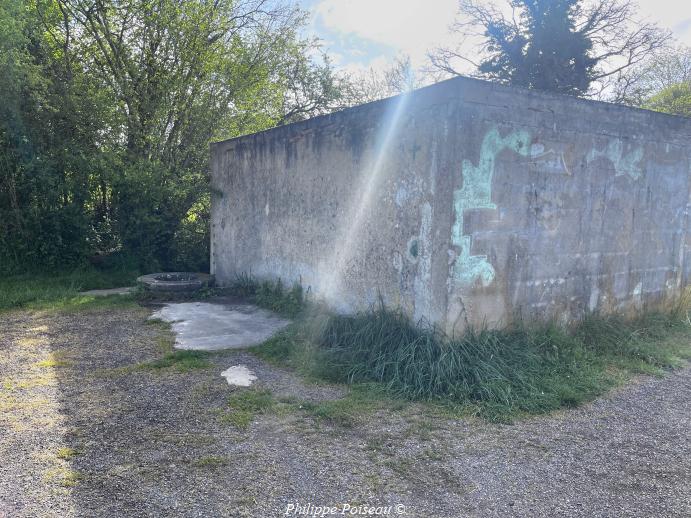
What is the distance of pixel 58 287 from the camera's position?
8055 mm

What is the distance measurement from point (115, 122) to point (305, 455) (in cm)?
877

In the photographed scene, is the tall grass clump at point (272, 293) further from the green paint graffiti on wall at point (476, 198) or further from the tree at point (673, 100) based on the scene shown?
the tree at point (673, 100)

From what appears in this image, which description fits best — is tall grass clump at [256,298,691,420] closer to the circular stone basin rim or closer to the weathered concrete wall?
the weathered concrete wall

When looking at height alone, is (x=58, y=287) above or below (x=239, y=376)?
above

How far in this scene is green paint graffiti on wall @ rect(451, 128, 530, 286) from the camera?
14.3ft

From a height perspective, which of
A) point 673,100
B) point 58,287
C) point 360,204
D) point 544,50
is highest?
point 544,50

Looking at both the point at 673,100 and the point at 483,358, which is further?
the point at 673,100

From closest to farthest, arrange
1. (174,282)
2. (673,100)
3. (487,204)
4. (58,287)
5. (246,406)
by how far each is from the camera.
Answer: (246,406) < (487,204) < (174,282) < (58,287) < (673,100)

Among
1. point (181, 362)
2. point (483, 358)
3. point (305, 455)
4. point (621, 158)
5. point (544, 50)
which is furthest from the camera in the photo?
point (544, 50)

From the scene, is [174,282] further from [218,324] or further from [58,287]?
[218,324]

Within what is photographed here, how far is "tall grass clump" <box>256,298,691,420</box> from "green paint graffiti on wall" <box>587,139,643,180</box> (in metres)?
1.62

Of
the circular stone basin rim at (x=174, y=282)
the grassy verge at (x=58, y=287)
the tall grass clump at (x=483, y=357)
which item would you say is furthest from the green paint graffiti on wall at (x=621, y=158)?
the grassy verge at (x=58, y=287)

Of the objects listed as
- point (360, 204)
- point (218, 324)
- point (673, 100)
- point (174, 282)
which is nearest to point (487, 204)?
point (360, 204)

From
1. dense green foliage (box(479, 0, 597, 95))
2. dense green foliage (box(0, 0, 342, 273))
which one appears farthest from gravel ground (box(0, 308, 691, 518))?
dense green foliage (box(479, 0, 597, 95))
